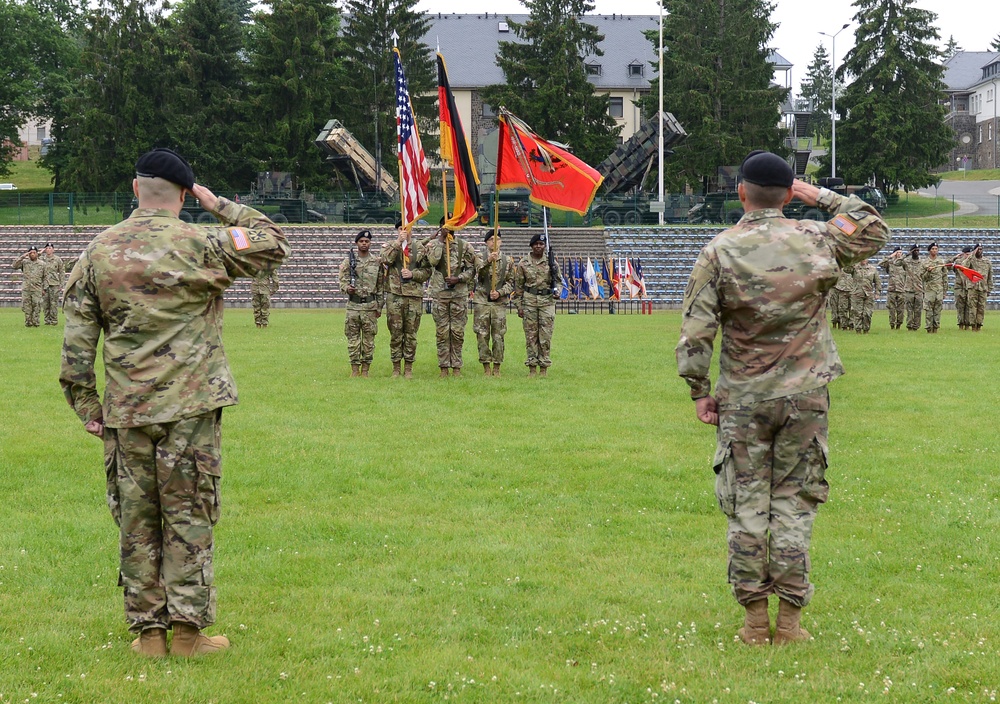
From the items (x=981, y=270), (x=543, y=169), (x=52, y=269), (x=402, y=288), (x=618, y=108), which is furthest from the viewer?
(x=618, y=108)

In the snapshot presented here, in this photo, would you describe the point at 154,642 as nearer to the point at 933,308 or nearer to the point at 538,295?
the point at 538,295

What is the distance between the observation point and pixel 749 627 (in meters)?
5.62

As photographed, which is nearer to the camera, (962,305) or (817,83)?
(962,305)

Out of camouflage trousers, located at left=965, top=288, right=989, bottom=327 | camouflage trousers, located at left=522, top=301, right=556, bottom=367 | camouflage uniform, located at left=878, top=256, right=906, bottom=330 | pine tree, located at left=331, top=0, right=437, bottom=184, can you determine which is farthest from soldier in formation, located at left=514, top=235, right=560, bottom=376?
pine tree, located at left=331, top=0, right=437, bottom=184

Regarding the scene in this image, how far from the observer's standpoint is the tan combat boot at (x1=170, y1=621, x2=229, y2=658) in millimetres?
5422

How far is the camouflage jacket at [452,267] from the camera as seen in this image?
678 inches

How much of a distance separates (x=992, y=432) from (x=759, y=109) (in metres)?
55.4

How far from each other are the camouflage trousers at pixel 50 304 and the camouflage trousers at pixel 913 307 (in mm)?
22942

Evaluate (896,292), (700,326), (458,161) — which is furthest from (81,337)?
(896,292)

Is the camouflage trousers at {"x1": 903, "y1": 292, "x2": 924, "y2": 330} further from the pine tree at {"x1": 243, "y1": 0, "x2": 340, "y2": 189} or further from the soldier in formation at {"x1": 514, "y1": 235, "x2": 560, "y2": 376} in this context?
the pine tree at {"x1": 243, "y1": 0, "x2": 340, "y2": 189}

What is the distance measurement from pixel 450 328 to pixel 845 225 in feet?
39.9

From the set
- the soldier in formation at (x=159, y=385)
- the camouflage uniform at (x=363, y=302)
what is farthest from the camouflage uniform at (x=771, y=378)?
the camouflage uniform at (x=363, y=302)

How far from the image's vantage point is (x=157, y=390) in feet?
17.1

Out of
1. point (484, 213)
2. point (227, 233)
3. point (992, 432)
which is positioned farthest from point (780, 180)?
point (484, 213)
